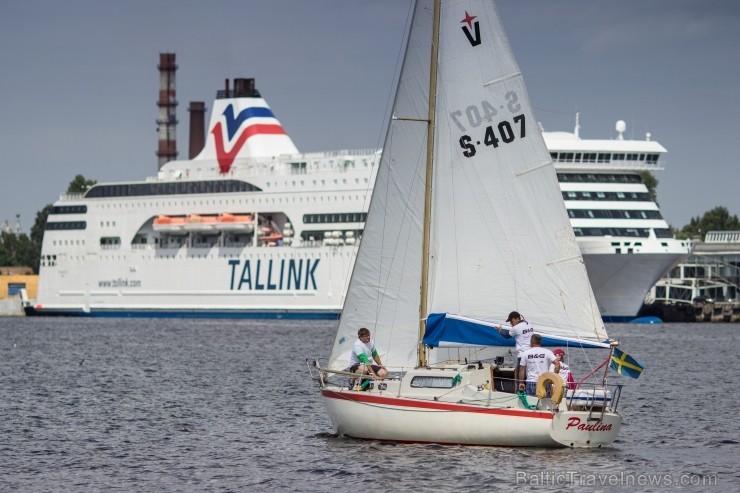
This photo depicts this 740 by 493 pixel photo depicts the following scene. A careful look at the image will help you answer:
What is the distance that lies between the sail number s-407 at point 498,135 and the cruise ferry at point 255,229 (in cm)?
5492

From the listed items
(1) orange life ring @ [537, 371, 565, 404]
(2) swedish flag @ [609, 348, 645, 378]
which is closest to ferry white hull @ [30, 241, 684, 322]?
(2) swedish flag @ [609, 348, 645, 378]

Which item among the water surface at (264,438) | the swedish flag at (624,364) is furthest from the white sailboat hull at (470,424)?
the swedish flag at (624,364)

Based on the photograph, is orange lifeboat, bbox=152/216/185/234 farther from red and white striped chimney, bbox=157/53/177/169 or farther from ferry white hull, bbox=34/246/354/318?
red and white striped chimney, bbox=157/53/177/169

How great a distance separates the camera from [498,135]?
24.8m

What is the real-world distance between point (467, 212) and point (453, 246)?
25.1 inches

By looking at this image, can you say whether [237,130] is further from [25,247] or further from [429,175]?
[429,175]

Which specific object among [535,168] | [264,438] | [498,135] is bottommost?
[264,438]

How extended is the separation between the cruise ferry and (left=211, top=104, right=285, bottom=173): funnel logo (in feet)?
0.31

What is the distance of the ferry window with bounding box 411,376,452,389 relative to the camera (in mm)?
23922

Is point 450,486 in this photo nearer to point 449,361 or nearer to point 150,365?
point 449,361

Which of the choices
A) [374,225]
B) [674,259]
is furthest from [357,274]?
[674,259]

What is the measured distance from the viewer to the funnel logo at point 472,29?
2481 centimetres

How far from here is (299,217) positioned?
93.7 metres

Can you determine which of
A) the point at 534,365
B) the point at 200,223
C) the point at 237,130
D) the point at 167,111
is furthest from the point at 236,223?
the point at 534,365
